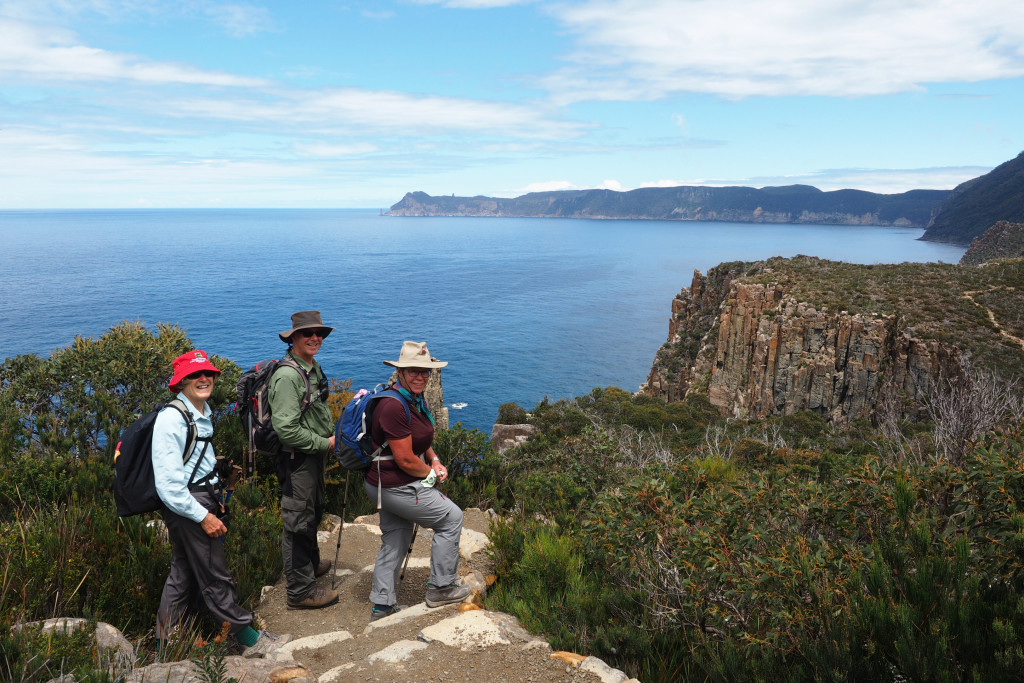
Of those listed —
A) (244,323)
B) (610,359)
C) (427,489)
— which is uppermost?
(427,489)

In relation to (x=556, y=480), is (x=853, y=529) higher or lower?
higher

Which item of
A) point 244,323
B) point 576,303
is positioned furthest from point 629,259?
point 244,323

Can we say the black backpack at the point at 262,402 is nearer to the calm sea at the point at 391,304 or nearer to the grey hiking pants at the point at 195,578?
the grey hiking pants at the point at 195,578

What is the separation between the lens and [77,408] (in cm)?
707

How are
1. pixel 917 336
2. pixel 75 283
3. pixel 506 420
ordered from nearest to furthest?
1. pixel 506 420
2. pixel 917 336
3. pixel 75 283

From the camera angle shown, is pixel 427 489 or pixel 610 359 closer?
pixel 427 489

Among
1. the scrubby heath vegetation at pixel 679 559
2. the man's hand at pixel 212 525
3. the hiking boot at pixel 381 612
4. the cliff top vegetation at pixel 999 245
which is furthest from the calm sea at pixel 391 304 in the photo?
the man's hand at pixel 212 525

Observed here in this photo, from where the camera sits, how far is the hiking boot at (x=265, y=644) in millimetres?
4340

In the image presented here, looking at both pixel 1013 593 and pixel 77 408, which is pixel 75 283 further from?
pixel 1013 593

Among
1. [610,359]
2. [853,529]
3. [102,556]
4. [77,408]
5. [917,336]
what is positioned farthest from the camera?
[610,359]

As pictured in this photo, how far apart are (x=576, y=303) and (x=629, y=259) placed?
6898 cm

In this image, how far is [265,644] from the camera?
179 inches

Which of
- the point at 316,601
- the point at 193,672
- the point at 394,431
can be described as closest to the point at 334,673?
the point at 193,672

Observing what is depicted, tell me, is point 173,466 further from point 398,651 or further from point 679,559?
point 679,559
